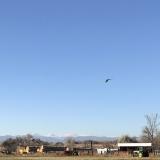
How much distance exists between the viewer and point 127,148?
134750mm

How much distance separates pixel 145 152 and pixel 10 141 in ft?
353

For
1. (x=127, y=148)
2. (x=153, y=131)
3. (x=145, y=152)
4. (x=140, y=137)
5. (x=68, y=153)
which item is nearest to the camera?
(x=145, y=152)

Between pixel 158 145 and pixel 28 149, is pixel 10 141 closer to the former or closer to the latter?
pixel 28 149

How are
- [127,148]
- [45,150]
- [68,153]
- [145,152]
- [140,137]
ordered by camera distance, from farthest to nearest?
[140,137] < [45,150] < [127,148] < [68,153] < [145,152]

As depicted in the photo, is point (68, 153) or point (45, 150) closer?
point (68, 153)

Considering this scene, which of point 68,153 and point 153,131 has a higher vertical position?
point 153,131

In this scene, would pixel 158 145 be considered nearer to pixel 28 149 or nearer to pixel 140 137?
pixel 140 137

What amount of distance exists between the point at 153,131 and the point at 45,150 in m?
41.6

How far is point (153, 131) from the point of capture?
17012 centimetres

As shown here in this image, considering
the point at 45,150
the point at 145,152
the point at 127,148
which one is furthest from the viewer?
the point at 45,150

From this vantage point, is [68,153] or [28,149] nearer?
[68,153]

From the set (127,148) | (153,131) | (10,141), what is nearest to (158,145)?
(153,131)

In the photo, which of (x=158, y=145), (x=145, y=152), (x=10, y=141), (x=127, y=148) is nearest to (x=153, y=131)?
(x=158, y=145)

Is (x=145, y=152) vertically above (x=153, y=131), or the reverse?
(x=153, y=131)
